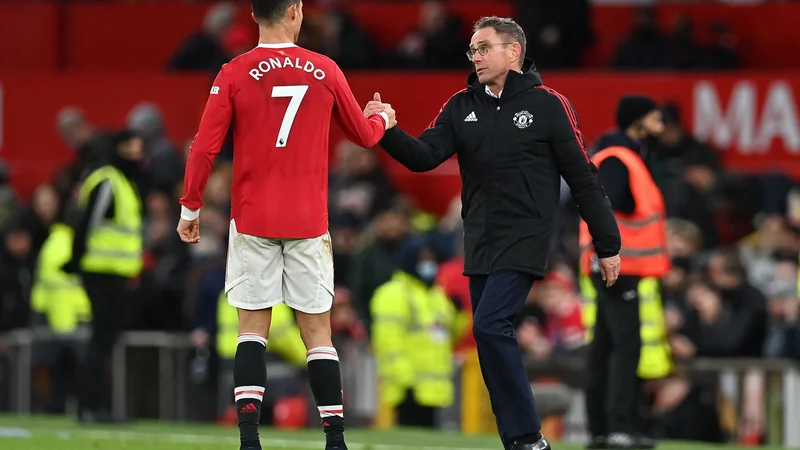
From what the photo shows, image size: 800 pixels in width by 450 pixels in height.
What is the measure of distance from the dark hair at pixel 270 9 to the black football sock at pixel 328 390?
1.72 meters

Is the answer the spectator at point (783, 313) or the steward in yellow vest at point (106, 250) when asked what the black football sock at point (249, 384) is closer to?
the steward in yellow vest at point (106, 250)

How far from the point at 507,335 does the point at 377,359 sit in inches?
285

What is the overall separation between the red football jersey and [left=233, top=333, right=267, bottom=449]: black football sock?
1.90ft

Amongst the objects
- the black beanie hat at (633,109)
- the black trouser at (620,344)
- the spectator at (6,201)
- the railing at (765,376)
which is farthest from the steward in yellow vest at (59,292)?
the black beanie hat at (633,109)

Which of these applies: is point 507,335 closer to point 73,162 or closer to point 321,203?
point 321,203

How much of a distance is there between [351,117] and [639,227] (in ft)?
11.0

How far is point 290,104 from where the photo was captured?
9719mm

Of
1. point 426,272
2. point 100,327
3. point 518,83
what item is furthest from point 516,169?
point 426,272

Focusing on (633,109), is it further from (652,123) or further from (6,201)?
(6,201)

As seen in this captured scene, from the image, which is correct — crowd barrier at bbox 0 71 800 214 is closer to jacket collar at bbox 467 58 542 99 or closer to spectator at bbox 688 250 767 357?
spectator at bbox 688 250 767 357

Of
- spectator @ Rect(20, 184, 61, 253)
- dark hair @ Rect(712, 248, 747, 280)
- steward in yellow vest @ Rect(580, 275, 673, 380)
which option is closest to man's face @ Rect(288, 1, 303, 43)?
steward in yellow vest @ Rect(580, 275, 673, 380)

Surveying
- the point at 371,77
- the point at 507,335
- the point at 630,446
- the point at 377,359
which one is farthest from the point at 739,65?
the point at 507,335

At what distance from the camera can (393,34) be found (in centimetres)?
2284

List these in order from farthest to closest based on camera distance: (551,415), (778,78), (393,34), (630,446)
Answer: (393,34) < (778,78) < (551,415) < (630,446)
